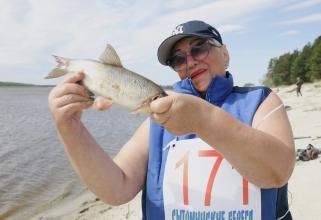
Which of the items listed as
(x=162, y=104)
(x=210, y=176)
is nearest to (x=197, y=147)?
(x=210, y=176)

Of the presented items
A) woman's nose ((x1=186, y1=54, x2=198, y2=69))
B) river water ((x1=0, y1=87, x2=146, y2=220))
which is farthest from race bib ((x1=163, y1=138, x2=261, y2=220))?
river water ((x1=0, y1=87, x2=146, y2=220))

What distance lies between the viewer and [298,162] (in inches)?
381

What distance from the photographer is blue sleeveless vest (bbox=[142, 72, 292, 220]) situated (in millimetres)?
3281

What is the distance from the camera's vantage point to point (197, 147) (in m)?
3.33

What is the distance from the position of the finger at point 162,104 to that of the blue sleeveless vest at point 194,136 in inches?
42.2

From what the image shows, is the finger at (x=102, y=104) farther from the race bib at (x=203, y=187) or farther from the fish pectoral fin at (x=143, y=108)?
the race bib at (x=203, y=187)

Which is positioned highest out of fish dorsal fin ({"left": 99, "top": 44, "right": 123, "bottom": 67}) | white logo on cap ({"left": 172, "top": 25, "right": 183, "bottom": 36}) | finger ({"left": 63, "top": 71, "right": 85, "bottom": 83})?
white logo on cap ({"left": 172, "top": 25, "right": 183, "bottom": 36})

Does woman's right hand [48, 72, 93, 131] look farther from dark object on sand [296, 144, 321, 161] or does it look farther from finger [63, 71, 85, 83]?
dark object on sand [296, 144, 321, 161]

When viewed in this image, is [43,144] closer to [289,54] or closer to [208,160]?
[208,160]

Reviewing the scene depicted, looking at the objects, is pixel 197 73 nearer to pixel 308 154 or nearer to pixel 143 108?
pixel 143 108

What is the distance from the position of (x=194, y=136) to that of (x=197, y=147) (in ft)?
0.34

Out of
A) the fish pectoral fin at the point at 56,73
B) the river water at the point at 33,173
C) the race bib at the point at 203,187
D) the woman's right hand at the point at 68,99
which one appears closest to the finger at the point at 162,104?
the woman's right hand at the point at 68,99

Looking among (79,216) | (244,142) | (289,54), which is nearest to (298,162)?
(79,216)

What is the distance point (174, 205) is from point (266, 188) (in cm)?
78
